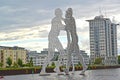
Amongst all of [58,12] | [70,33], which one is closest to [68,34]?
[70,33]

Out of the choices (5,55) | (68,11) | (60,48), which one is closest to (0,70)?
(60,48)

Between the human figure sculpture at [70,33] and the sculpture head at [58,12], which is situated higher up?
the sculpture head at [58,12]

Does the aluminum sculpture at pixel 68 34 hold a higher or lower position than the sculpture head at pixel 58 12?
lower

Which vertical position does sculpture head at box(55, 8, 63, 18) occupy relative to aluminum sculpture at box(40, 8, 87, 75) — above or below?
above

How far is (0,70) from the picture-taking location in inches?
2970

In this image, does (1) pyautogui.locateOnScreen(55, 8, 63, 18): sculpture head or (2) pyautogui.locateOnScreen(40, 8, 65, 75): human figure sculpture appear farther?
(2) pyautogui.locateOnScreen(40, 8, 65, 75): human figure sculpture

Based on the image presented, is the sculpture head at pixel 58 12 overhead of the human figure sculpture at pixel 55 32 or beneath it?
overhead

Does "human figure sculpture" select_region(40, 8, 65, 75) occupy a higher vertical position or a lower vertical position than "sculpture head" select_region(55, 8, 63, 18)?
lower

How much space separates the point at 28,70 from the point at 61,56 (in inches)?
1269

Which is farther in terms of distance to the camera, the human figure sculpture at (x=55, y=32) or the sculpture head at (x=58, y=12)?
the human figure sculpture at (x=55, y=32)

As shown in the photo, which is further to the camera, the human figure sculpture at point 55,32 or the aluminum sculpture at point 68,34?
the human figure sculpture at point 55,32

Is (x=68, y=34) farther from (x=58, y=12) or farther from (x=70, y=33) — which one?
(x=58, y=12)

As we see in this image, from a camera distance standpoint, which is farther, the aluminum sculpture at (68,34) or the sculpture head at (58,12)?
the sculpture head at (58,12)

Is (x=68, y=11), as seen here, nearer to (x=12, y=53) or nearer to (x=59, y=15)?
(x=59, y=15)
